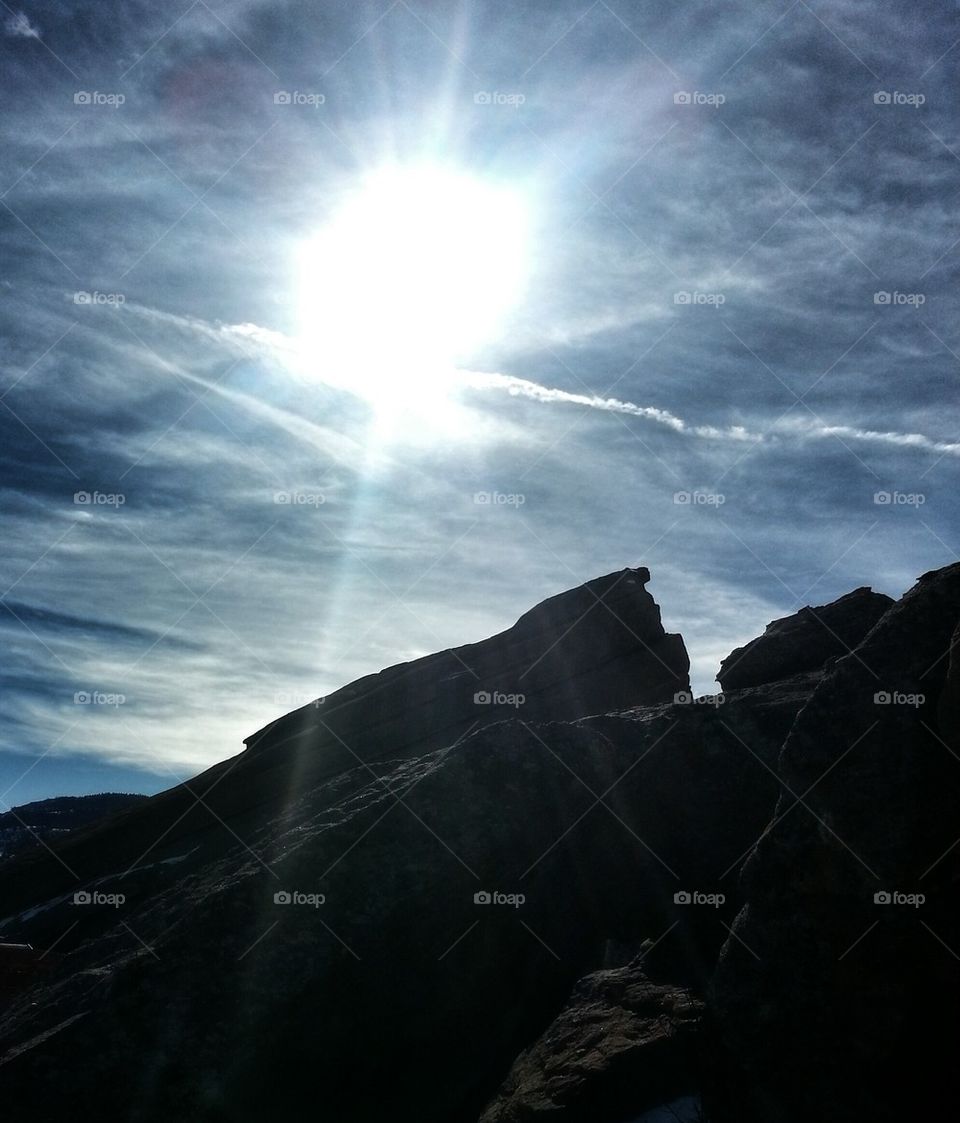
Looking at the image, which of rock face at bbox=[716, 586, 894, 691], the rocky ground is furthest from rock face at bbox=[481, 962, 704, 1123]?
rock face at bbox=[716, 586, 894, 691]

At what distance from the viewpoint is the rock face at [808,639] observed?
22.0 metres

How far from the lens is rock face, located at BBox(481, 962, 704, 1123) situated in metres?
10.8

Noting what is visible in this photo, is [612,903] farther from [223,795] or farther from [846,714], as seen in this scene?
[223,795]

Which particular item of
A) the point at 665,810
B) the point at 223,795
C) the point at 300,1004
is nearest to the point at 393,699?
the point at 223,795

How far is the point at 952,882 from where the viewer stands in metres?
10.3

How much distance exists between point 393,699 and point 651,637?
1106cm
